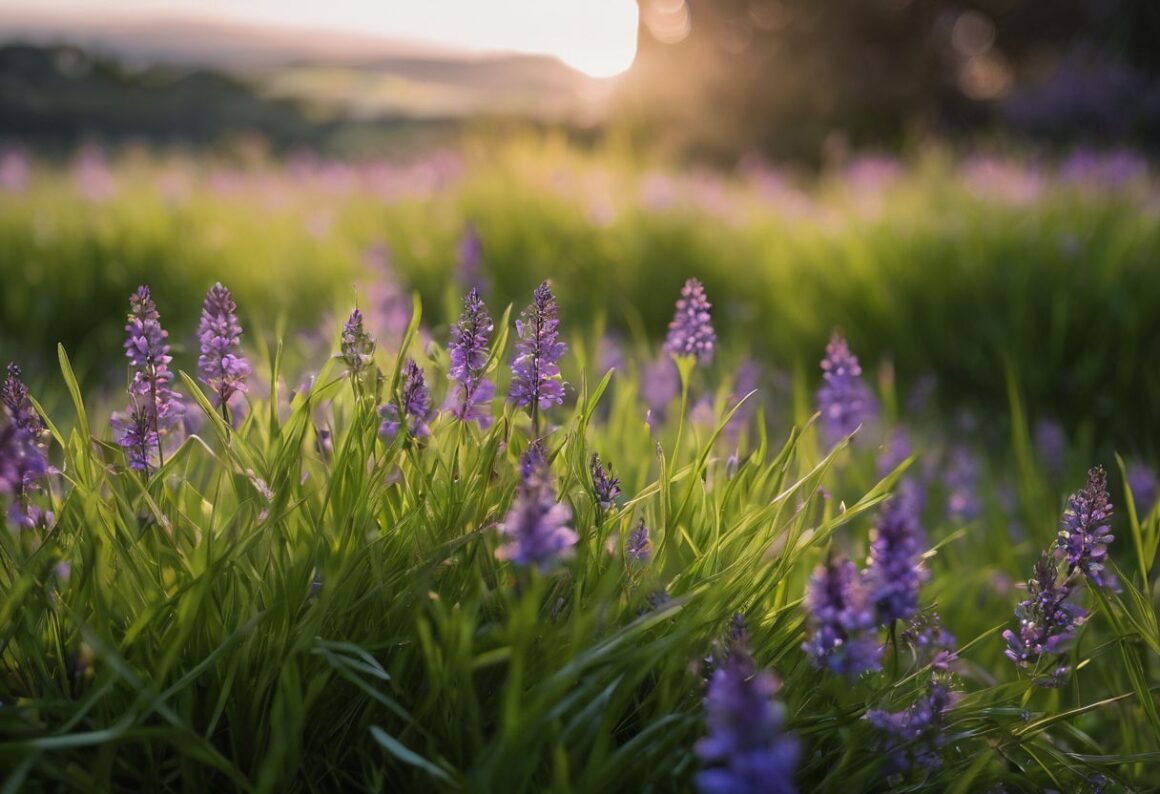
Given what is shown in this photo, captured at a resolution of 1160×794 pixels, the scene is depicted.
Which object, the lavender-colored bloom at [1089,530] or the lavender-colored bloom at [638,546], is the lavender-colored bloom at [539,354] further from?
the lavender-colored bloom at [1089,530]

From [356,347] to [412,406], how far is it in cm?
13

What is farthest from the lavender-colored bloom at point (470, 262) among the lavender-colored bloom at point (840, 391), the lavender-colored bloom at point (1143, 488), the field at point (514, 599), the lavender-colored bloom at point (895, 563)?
the lavender-colored bloom at point (895, 563)

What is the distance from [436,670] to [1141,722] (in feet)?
5.20

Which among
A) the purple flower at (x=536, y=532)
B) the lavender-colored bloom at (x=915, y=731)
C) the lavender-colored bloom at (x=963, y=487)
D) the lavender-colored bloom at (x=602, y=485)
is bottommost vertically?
the lavender-colored bloom at (x=963, y=487)

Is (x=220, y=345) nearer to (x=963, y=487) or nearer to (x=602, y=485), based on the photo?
(x=602, y=485)

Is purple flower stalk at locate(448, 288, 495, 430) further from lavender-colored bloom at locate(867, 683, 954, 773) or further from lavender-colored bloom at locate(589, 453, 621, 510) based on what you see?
lavender-colored bloom at locate(867, 683, 954, 773)

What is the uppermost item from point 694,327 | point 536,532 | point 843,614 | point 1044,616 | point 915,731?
point 694,327

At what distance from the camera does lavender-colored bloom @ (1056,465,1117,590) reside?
1.52 metres

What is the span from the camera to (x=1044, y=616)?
1.54m

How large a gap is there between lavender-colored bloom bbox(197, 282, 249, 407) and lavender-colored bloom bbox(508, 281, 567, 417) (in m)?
0.46

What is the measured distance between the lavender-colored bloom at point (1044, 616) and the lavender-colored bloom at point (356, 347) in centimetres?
109

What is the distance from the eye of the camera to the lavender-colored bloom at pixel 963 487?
2.94 m

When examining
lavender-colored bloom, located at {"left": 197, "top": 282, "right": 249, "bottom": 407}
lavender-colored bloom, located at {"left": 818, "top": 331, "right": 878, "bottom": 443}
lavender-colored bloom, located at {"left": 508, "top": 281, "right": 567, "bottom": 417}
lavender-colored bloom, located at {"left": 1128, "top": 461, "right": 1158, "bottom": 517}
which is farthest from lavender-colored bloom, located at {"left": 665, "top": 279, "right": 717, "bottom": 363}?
lavender-colored bloom, located at {"left": 1128, "top": 461, "right": 1158, "bottom": 517}

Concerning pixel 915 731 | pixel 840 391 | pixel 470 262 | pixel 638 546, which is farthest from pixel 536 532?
pixel 470 262
